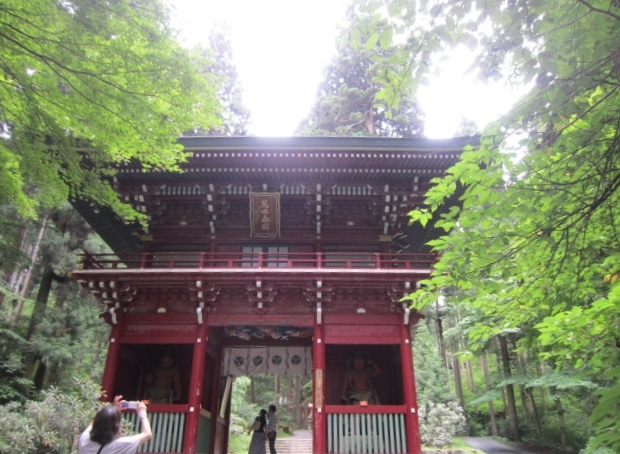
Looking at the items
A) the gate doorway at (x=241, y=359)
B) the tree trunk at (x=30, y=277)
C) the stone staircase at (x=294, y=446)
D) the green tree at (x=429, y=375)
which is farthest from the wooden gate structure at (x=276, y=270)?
the green tree at (x=429, y=375)

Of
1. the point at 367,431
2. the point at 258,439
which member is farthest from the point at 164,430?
the point at 367,431

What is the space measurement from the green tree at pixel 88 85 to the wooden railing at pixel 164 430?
532 cm

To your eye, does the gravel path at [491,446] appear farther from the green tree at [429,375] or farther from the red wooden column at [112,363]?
the red wooden column at [112,363]

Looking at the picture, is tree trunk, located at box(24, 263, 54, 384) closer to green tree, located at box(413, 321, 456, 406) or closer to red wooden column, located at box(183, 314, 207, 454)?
red wooden column, located at box(183, 314, 207, 454)

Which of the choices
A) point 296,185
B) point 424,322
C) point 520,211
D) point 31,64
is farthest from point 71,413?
point 424,322

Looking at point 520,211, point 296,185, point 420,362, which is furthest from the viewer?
point 420,362

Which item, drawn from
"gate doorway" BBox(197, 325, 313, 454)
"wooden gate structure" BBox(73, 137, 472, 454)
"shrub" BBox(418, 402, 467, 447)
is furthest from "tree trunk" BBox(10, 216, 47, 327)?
"shrub" BBox(418, 402, 467, 447)

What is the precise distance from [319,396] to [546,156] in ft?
25.1

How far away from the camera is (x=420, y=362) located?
26.4m

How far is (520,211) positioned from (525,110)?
2.62 feet

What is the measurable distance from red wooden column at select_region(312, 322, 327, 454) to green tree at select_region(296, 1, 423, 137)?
1515 centimetres

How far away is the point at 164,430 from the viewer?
9.21 meters

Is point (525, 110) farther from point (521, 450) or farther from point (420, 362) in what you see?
point (420, 362)

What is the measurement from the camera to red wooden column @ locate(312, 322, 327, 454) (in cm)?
897
